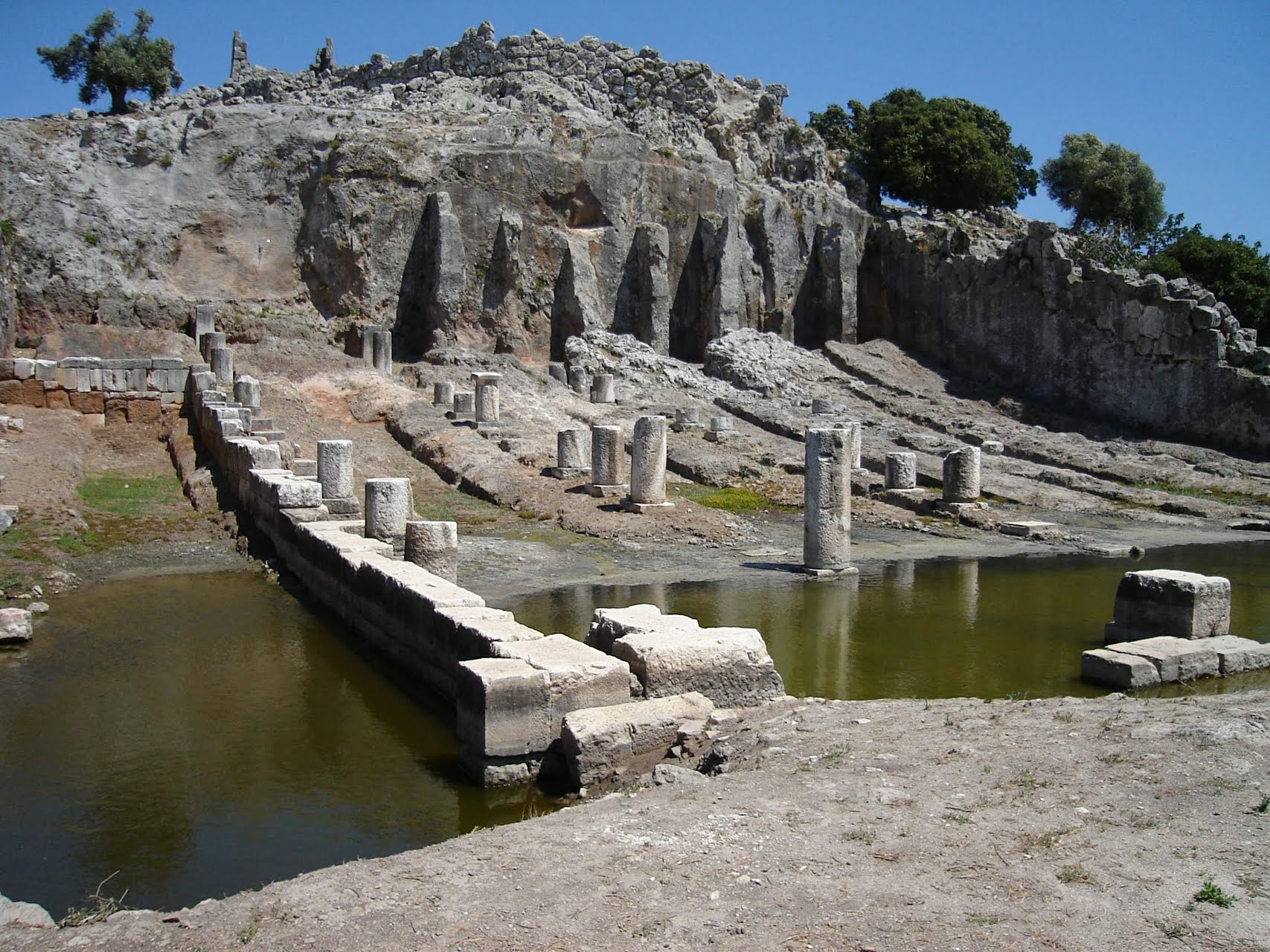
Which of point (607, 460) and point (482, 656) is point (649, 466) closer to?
point (607, 460)

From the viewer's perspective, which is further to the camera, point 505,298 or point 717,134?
point 717,134

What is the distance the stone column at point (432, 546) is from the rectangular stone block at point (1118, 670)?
24.7 feet

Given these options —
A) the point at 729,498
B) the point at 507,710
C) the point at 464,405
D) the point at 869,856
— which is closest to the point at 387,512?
the point at 507,710

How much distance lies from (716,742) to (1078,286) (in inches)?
1382

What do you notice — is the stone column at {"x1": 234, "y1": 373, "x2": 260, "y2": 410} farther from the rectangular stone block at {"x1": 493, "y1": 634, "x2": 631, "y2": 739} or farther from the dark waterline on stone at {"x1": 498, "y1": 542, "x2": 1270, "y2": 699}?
the rectangular stone block at {"x1": 493, "y1": 634, "x2": 631, "y2": 739}

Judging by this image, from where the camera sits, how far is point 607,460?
2311cm

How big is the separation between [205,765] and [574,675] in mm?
2913

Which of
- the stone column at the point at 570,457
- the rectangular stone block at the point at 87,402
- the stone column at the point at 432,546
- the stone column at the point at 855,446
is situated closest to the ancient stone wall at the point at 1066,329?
the stone column at the point at 855,446

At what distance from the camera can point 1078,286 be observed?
127 feet

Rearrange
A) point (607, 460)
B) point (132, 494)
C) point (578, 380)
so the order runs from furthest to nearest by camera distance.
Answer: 1. point (578, 380)
2. point (607, 460)
3. point (132, 494)

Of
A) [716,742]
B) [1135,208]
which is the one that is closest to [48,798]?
[716,742]

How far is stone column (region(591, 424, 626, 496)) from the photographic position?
23.0 metres

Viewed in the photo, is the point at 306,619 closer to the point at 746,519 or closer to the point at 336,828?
the point at 336,828

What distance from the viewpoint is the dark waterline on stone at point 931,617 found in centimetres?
1110
